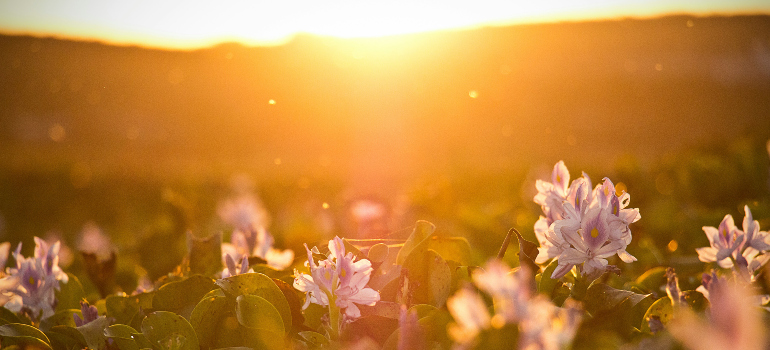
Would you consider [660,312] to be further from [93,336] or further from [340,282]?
[93,336]

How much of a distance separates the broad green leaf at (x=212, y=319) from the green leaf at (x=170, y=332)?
0.06ft

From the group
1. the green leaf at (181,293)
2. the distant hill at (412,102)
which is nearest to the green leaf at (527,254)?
the green leaf at (181,293)

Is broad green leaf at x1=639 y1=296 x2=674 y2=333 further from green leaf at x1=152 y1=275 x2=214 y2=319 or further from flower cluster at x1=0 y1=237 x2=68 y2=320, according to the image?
flower cluster at x1=0 y1=237 x2=68 y2=320

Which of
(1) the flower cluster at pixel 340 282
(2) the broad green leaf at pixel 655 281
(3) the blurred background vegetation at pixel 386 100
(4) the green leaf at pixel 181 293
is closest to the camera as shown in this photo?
(1) the flower cluster at pixel 340 282

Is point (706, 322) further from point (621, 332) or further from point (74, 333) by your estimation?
point (74, 333)

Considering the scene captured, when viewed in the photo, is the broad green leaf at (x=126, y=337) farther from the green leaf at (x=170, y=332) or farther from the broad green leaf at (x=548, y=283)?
the broad green leaf at (x=548, y=283)

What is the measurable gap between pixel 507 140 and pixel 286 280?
2280cm

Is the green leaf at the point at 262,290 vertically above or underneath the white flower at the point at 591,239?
underneath

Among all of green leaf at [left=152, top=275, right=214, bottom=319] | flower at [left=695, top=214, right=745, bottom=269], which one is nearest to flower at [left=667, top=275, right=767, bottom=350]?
flower at [left=695, top=214, right=745, bottom=269]

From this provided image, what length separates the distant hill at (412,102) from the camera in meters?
22.5

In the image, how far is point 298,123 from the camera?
Answer: 83.6ft

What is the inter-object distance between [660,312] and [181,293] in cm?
109

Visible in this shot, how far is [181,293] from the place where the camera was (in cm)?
135

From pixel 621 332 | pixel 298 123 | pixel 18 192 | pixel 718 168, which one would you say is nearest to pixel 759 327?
pixel 621 332
